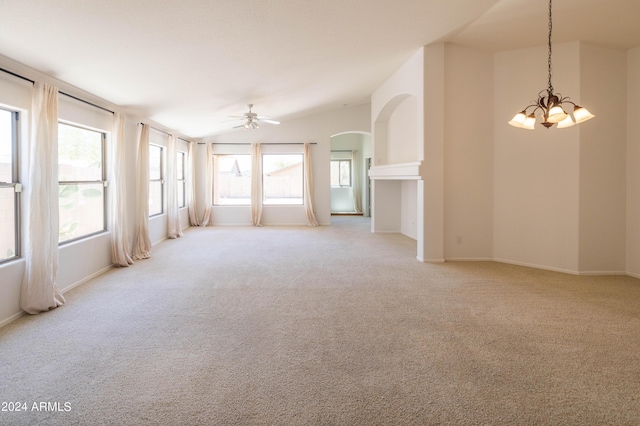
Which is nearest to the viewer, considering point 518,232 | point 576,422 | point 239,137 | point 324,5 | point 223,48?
point 576,422

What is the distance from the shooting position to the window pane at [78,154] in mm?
4707

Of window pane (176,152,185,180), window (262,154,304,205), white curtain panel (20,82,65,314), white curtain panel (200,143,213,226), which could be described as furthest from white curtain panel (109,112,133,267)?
window (262,154,304,205)

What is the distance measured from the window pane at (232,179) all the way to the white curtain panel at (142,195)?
4261 millimetres

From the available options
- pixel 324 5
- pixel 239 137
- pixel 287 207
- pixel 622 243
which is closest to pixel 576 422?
pixel 324 5

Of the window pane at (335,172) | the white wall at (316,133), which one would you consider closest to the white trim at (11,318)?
the white wall at (316,133)

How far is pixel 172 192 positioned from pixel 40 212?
480 cm

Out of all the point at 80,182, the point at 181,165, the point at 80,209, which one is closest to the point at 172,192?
the point at 181,165

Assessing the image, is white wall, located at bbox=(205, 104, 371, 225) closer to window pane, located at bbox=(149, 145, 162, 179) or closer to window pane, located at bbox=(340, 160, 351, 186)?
window pane, located at bbox=(149, 145, 162, 179)

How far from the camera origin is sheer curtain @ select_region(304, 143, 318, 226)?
34.7ft

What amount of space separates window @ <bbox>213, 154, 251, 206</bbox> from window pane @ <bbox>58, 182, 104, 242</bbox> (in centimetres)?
545

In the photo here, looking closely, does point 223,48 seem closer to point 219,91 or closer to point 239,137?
point 219,91

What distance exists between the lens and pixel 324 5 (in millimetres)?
3895

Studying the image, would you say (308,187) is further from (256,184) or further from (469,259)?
(469,259)

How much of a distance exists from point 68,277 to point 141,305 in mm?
1320
